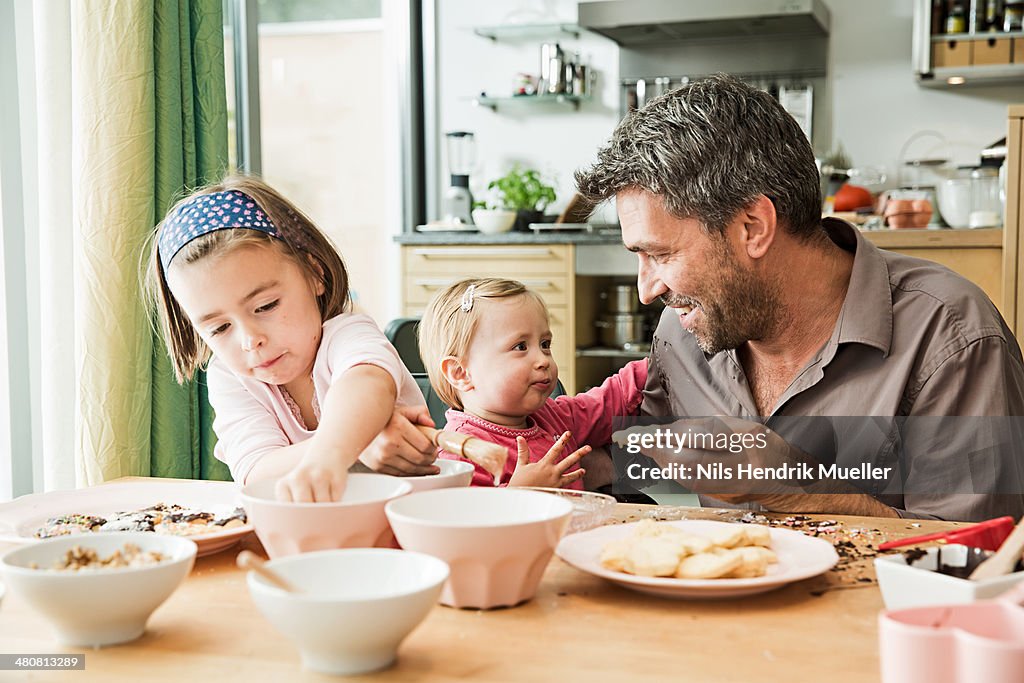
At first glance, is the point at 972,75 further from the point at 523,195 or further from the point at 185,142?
the point at 185,142

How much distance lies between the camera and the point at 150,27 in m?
2.49

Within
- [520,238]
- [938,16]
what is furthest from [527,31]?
[938,16]

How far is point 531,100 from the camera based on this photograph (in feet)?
16.5

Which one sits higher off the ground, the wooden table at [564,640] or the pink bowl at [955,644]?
the pink bowl at [955,644]

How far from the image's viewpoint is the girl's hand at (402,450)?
1.25m

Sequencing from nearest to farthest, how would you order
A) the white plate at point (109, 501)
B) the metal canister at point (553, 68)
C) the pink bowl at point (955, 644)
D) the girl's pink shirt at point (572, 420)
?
the pink bowl at point (955, 644), the white plate at point (109, 501), the girl's pink shirt at point (572, 420), the metal canister at point (553, 68)

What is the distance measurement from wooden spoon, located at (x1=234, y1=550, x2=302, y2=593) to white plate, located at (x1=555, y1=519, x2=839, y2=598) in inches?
11.6

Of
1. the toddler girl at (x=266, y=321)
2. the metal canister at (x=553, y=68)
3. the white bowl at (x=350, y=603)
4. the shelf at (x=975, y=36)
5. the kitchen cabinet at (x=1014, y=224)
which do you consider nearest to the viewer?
the white bowl at (x=350, y=603)

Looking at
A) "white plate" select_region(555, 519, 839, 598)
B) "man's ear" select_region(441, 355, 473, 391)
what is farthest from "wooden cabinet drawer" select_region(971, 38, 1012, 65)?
"white plate" select_region(555, 519, 839, 598)

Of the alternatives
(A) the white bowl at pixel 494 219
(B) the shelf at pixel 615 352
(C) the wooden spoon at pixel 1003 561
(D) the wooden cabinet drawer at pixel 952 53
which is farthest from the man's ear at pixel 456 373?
(D) the wooden cabinet drawer at pixel 952 53

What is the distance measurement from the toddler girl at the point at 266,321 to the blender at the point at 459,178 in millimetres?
3308

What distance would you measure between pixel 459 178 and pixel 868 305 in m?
3.53

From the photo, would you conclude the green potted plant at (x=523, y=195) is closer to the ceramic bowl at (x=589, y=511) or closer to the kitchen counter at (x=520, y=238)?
the kitchen counter at (x=520, y=238)

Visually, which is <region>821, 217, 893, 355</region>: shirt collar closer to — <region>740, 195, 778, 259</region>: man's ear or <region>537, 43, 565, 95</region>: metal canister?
<region>740, 195, 778, 259</region>: man's ear
